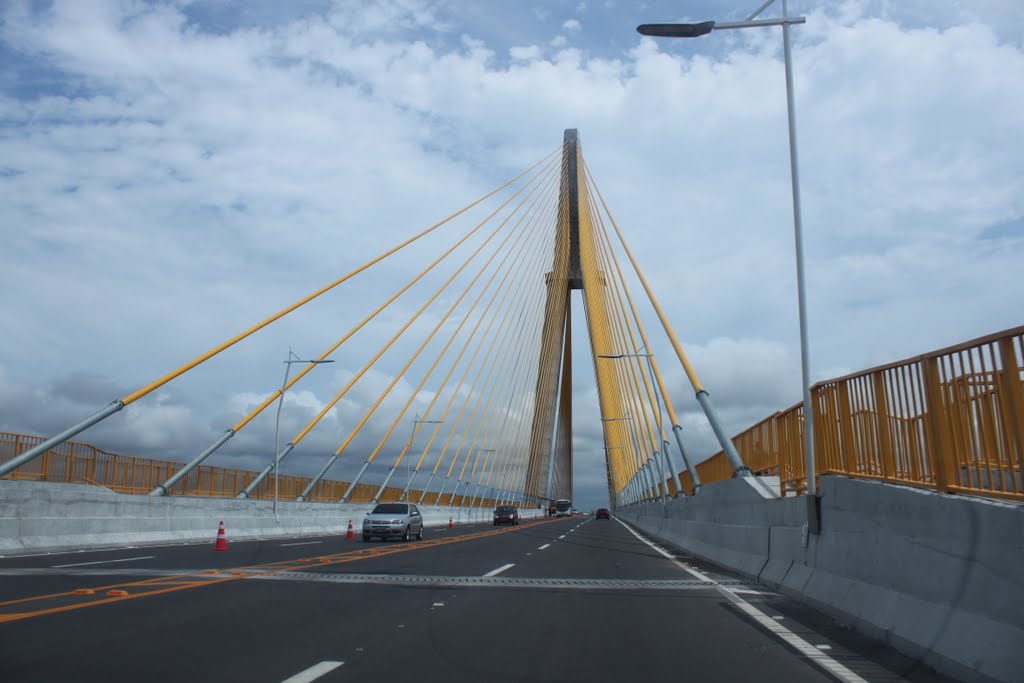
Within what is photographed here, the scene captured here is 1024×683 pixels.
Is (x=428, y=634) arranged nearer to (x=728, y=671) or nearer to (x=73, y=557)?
(x=728, y=671)

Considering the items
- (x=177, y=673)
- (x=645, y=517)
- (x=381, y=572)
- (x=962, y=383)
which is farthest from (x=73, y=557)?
(x=645, y=517)

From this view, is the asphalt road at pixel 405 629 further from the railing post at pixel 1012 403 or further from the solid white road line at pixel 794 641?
the railing post at pixel 1012 403

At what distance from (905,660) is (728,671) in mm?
1465

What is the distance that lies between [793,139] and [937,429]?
6295mm

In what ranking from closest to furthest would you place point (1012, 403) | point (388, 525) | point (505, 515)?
point (1012, 403), point (388, 525), point (505, 515)

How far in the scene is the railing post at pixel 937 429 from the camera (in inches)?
294

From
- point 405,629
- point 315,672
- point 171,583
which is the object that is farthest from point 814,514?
point 171,583

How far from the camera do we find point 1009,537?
5777 mm

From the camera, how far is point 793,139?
12.7 meters

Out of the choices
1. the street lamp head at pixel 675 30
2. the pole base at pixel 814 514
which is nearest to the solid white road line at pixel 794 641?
the pole base at pixel 814 514

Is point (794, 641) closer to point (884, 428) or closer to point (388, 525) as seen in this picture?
point (884, 428)

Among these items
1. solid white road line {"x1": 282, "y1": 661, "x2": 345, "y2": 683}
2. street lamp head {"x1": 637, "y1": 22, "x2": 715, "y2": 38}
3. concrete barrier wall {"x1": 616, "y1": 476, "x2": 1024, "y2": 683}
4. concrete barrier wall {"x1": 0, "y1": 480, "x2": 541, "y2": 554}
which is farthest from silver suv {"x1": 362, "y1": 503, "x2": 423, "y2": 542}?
solid white road line {"x1": 282, "y1": 661, "x2": 345, "y2": 683}

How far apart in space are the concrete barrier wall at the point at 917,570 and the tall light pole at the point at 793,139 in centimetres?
90

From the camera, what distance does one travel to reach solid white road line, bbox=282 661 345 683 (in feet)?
18.6
